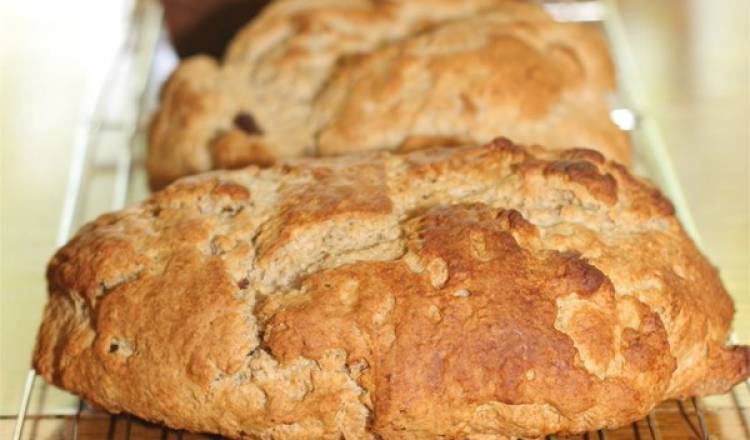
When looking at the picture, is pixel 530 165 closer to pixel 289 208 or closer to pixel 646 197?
pixel 646 197

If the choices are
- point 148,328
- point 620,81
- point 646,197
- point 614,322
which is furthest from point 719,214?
point 148,328

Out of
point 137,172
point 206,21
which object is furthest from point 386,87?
point 206,21

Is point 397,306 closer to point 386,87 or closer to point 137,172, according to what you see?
point 386,87

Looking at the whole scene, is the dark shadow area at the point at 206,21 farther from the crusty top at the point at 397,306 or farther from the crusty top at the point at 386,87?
the crusty top at the point at 397,306

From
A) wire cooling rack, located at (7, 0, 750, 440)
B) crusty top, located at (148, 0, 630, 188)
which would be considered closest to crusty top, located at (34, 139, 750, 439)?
wire cooling rack, located at (7, 0, 750, 440)

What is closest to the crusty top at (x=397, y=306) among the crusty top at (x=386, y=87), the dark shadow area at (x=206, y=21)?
the crusty top at (x=386, y=87)

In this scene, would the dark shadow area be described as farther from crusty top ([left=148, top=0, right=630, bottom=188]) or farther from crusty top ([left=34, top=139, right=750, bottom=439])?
crusty top ([left=34, top=139, right=750, bottom=439])
